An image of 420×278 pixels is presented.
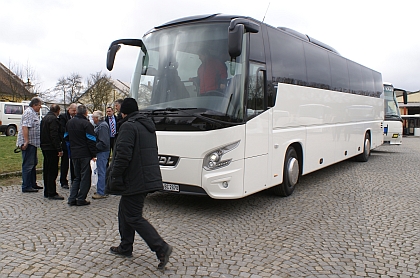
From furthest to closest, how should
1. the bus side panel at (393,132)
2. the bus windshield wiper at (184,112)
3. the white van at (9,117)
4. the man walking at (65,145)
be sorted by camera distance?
the white van at (9,117)
the bus side panel at (393,132)
the man walking at (65,145)
the bus windshield wiper at (184,112)

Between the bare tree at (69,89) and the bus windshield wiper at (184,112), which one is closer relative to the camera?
the bus windshield wiper at (184,112)

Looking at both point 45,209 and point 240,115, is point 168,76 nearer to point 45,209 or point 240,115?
point 240,115

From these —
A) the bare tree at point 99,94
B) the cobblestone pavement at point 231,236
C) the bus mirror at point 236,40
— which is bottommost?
the cobblestone pavement at point 231,236

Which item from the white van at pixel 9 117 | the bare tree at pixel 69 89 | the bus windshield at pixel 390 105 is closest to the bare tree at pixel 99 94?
the bare tree at pixel 69 89

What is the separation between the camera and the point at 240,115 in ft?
20.3

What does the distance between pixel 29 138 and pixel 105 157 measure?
5.09 ft

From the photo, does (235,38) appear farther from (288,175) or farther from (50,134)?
(50,134)

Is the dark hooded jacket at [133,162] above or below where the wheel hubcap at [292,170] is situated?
above

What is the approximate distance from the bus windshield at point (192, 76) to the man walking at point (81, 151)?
3.54ft

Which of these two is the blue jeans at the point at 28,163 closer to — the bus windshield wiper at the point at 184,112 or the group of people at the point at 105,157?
the group of people at the point at 105,157

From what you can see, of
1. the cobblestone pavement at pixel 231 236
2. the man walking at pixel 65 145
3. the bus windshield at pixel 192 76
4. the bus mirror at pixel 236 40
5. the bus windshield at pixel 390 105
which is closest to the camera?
the cobblestone pavement at pixel 231 236

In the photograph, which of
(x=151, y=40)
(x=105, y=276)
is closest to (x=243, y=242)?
(x=105, y=276)

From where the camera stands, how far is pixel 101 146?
7.21 metres

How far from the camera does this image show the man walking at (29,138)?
7.40 meters
